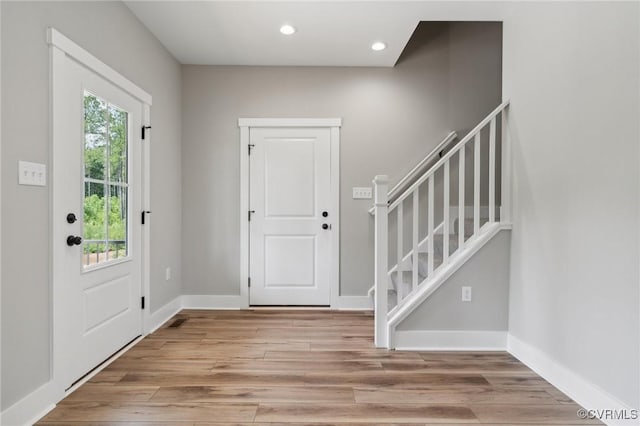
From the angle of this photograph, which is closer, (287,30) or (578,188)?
(578,188)

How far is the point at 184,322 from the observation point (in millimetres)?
3293

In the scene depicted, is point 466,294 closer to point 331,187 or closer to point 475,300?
point 475,300

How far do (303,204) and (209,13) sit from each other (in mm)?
1895

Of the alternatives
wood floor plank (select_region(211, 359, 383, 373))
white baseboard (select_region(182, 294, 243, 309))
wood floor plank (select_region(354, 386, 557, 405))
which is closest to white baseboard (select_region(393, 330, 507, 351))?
wood floor plank (select_region(211, 359, 383, 373))

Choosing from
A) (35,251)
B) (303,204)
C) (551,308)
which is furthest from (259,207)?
(551,308)

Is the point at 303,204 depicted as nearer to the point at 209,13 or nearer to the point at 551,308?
the point at 209,13

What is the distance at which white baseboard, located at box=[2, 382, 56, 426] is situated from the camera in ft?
5.30

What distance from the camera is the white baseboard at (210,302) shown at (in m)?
3.77

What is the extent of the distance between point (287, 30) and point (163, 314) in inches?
108

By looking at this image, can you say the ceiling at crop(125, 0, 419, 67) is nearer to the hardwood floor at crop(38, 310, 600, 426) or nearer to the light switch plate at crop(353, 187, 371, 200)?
the light switch plate at crop(353, 187, 371, 200)

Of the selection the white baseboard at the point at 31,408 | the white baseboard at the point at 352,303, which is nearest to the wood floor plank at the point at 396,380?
the white baseboard at the point at 31,408

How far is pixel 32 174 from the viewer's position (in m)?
1.74

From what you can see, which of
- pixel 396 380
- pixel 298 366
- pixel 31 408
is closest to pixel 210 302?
pixel 298 366

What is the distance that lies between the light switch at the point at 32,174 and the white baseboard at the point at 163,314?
5.24 ft
